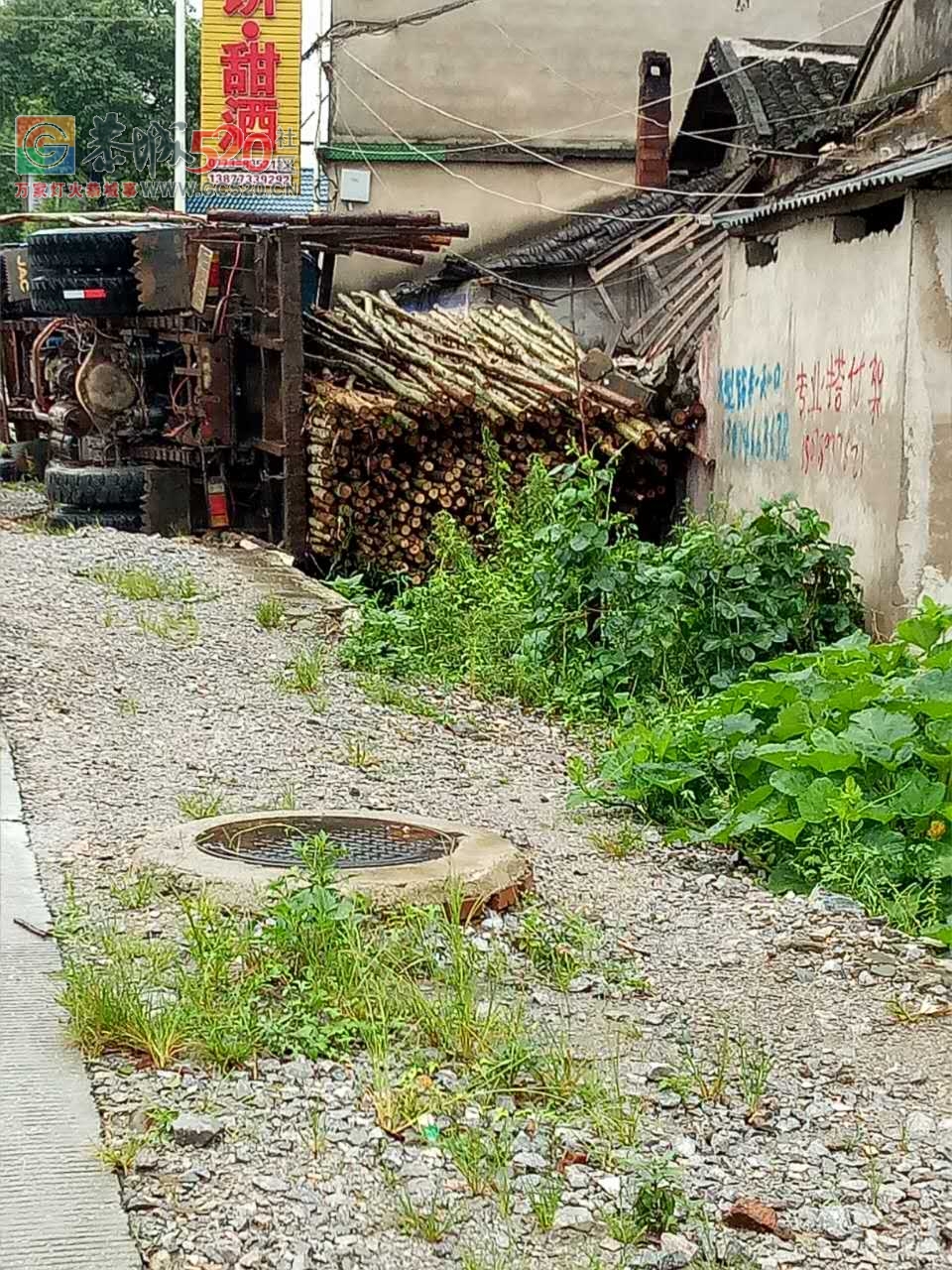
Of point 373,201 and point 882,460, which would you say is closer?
point 882,460

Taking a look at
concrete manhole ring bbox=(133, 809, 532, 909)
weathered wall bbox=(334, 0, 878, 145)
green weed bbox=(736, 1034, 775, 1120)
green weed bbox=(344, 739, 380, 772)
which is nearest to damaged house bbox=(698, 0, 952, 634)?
green weed bbox=(344, 739, 380, 772)

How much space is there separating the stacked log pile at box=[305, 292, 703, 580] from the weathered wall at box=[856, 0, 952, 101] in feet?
9.57

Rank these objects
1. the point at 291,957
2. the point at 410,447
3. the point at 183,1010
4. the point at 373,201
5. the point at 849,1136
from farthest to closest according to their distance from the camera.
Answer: the point at 373,201, the point at 410,447, the point at 291,957, the point at 183,1010, the point at 849,1136

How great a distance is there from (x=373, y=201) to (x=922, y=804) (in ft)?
50.0

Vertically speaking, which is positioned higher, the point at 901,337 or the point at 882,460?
the point at 901,337

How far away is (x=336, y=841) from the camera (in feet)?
19.6

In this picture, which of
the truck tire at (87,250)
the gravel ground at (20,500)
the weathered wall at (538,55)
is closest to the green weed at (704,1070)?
the truck tire at (87,250)

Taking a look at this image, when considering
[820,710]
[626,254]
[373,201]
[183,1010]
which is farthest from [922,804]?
[373,201]

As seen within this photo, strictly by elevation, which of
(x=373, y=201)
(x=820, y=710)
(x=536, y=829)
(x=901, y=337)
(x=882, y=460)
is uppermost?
(x=373, y=201)

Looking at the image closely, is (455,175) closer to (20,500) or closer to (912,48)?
(20,500)

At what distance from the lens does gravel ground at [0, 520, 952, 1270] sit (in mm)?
3545

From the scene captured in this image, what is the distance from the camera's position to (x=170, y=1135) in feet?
12.6

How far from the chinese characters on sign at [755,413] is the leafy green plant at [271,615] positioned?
354 centimetres

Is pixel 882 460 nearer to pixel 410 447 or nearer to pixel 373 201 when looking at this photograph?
pixel 410 447
